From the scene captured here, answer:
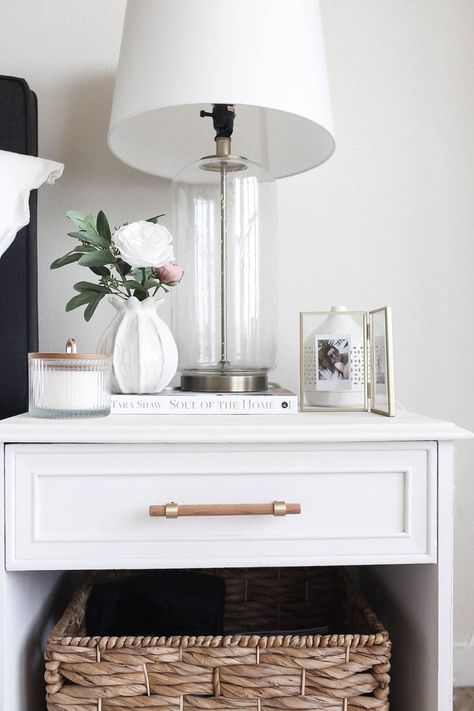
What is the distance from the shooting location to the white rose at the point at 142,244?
39.3 inches

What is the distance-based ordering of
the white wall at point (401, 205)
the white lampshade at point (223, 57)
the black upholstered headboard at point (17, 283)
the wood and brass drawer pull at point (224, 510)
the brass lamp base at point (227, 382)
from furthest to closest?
the white wall at point (401, 205), the black upholstered headboard at point (17, 283), the brass lamp base at point (227, 382), the white lampshade at point (223, 57), the wood and brass drawer pull at point (224, 510)

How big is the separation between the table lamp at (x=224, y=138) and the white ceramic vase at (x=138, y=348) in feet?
0.27

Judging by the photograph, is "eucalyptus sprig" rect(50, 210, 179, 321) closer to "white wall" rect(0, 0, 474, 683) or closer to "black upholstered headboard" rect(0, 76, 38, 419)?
"black upholstered headboard" rect(0, 76, 38, 419)

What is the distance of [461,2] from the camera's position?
1.40 meters

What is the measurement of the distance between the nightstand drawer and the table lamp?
235 mm

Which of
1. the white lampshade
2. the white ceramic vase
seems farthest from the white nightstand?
the white lampshade

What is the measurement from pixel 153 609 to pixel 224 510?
1.21 feet

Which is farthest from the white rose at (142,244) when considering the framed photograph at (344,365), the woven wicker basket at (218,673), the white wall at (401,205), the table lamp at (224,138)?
the woven wicker basket at (218,673)

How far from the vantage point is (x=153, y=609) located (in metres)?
1.08

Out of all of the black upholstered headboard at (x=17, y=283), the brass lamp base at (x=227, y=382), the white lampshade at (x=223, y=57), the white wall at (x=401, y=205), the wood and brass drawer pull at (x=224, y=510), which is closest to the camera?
the wood and brass drawer pull at (x=224, y=510)

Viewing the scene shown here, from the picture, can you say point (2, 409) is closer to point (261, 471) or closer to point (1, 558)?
point (1, 558)

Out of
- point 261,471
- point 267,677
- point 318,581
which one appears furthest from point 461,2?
point 267,677

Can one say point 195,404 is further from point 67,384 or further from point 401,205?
point 401,205

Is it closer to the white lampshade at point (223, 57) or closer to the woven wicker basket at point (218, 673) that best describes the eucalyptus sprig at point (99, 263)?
the white lampshade at point (223, 57)
